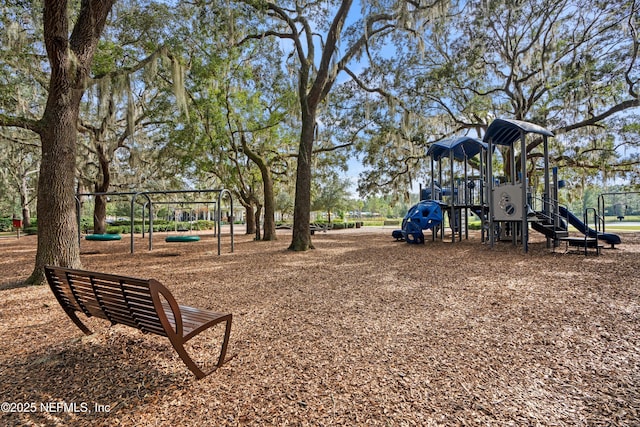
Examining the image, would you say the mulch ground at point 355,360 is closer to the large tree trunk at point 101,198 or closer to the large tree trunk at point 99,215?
the large tree trunk at point 101,198

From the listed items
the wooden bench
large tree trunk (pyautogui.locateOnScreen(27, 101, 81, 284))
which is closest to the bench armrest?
the wooden bench

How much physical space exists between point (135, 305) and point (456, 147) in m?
13.1

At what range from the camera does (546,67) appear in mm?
11984

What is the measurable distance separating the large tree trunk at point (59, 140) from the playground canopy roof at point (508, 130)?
988 centimetres

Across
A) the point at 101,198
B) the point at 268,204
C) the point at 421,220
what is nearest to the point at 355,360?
the point at 421,220

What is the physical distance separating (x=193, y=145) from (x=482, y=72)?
1213 centimetres

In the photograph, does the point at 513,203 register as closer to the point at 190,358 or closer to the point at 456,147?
the point at 456,147

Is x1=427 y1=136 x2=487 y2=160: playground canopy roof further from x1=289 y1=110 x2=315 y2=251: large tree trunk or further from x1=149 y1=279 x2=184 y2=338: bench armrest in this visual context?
x1=149 y1=279 x2=184 y2=338: bench armrest

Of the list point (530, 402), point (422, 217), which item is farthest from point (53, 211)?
point (422, 217)

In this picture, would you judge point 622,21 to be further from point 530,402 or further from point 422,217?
point 530,402

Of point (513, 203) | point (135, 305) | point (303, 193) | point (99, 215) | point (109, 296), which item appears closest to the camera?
point (135, 305)

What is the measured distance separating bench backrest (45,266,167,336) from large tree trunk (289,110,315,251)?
711 cm

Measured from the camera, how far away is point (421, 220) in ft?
37.2

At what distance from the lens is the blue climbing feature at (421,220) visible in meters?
11.3
